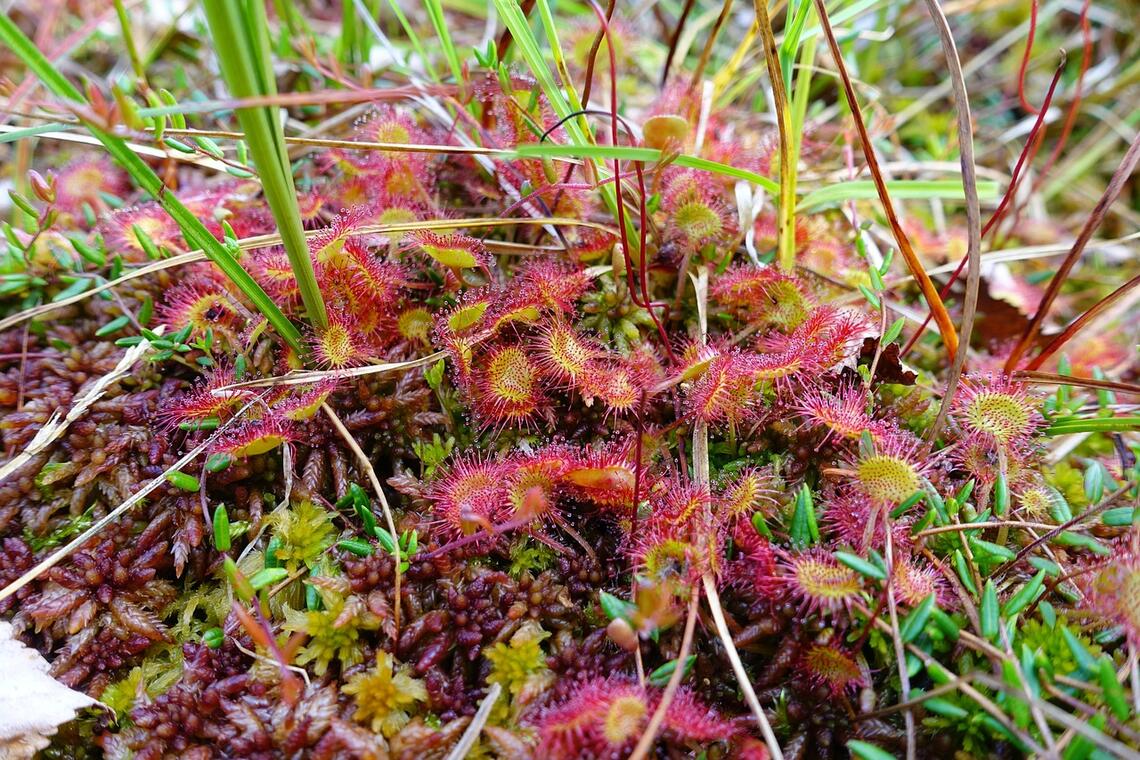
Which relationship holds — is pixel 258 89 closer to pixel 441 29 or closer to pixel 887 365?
pixel 441 29

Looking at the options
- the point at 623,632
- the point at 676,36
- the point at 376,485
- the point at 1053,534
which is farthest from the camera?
the point at 676,36

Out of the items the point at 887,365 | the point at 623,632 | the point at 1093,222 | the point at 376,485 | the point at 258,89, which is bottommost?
the point at 623,632

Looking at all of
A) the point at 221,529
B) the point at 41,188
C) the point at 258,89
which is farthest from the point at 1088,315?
the point at 41,188

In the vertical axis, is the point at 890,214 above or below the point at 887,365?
above

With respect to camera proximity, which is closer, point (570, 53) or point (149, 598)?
point (149, 598)

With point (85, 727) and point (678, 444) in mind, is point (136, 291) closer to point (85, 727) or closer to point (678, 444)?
point (85, 727)

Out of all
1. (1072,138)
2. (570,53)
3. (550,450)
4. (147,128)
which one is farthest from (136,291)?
(1072,138)

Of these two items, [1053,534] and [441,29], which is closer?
[1053,534]
